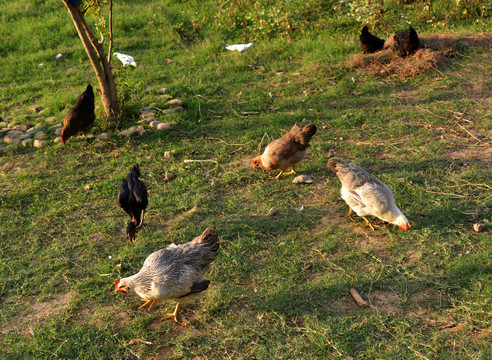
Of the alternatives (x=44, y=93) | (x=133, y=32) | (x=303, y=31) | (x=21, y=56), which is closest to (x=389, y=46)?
(x=303, y=31)

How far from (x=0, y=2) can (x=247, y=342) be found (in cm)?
1490

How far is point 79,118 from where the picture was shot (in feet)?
24.6

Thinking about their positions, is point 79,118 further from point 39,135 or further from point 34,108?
point 34,108

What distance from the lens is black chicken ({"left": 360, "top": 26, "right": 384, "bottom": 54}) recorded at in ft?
31.6

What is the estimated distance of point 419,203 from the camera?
5.59 metres

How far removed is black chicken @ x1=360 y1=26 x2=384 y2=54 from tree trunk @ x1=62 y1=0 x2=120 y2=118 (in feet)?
18.2

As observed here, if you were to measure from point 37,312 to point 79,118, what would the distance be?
12.9ft

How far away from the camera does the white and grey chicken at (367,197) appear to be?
5090 millimetres

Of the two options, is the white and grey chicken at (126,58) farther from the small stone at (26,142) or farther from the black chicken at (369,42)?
the black chicken at (369,42)

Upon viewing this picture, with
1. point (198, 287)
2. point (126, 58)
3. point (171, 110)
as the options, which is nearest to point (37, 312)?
point (198, 287)

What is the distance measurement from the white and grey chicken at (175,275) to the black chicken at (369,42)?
23.0ft

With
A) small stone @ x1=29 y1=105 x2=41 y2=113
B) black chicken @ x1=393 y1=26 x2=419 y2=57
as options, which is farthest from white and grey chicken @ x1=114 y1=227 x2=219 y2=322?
black chicken @ x1=393 y1=26 x2=419 y2=57

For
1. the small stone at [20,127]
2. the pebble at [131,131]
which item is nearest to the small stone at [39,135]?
the small stone at [20,127]

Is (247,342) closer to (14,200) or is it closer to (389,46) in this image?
(14,200)
